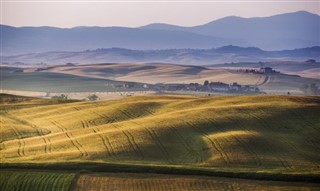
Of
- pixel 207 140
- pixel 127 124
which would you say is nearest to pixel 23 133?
pixel 127 124

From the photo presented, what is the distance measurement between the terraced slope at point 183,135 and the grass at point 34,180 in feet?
15.8

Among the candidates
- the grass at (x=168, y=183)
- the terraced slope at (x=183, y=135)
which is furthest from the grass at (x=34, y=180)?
the terraced slope at (x=183, y=135)

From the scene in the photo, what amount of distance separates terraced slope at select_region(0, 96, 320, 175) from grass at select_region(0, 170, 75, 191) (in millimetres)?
4812

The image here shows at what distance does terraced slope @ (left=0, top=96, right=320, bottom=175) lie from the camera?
53625 millimetres

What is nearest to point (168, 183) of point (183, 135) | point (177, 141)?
point (177, 141)

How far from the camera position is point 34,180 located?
4400 cm

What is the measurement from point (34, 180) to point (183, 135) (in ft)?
76.5

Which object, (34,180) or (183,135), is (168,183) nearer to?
(34,180)

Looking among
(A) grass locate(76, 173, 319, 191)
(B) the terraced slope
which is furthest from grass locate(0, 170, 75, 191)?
(B) the terraced slope

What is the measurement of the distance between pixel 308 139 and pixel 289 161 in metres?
10.1

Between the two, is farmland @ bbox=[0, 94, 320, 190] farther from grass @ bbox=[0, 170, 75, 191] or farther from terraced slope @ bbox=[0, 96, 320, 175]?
grass @ bbox=[0, 170, 75, 191]

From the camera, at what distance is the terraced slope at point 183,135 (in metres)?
53.6

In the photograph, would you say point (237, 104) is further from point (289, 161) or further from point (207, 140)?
point (289, 161)

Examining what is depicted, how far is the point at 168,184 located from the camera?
44250mm
